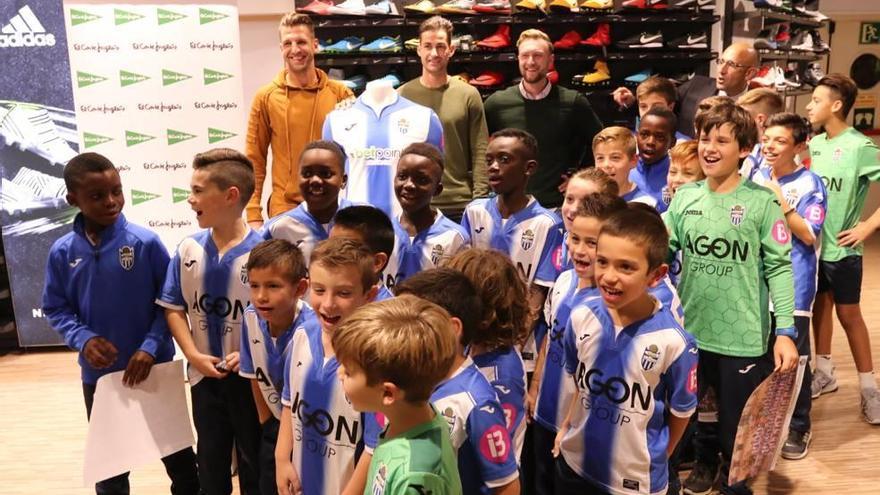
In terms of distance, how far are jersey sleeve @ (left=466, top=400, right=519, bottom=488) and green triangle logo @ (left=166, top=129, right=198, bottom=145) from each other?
3.21 metres

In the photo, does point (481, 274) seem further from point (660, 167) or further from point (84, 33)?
point (84, 33)

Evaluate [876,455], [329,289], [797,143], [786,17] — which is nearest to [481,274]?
[329,289]

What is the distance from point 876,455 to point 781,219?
1555mm

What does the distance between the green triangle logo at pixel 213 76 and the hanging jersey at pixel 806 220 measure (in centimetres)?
282

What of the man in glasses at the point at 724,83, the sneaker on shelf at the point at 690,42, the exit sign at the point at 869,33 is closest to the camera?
the man in glasses at the point at 724,83

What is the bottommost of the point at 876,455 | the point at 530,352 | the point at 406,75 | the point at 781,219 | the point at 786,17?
the point at 876,455

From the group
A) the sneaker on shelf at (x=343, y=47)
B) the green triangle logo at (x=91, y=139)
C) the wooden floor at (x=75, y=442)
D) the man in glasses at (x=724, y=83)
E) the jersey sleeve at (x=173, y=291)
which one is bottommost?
the wooden floor at (x=75, y=442)

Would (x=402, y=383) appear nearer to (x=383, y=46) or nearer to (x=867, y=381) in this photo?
(x=867, y=381)

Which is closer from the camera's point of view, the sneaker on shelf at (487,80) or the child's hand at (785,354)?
the child's hand at (785,354)

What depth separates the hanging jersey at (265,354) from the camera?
2.26m

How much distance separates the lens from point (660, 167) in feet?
11.2

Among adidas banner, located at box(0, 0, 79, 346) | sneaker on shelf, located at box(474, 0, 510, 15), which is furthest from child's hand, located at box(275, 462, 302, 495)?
sneaker on shelf, located at box(474, 0, 510, 15)

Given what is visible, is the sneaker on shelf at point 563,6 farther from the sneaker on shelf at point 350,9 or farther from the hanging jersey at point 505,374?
the hanging jersey at point 505,374

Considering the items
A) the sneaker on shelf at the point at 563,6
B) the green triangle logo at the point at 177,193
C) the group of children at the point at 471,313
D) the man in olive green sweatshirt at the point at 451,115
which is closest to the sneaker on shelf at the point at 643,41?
the sneaker on shelf at the point at 563,6
